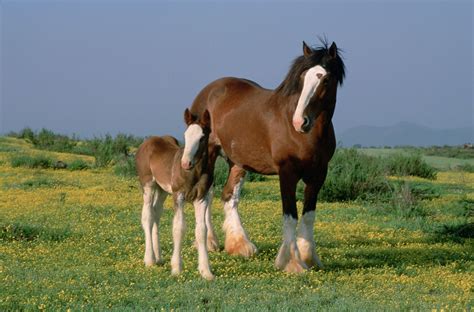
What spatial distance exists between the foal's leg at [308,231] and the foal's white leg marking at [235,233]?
1.17m

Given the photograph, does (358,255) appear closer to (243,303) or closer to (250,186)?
(243,303)

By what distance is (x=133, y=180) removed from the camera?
21766 mm

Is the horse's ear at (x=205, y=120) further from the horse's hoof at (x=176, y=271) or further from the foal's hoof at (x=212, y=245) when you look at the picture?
the foal's hoof at (x=212, y=245)

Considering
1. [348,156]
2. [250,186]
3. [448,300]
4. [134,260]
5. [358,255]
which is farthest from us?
[348,156]

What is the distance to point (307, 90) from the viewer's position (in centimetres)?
941

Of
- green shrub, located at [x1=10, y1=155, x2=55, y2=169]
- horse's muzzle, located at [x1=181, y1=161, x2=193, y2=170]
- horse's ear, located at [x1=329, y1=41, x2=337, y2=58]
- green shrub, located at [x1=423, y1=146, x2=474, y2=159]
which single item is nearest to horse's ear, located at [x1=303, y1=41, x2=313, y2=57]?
horse's ear, located at [x1=329, y1=41, x2=337, y2=58]

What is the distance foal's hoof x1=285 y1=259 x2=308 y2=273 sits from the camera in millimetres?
9836

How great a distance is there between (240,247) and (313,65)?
10.0ft

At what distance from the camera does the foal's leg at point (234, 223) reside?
37.0 ft

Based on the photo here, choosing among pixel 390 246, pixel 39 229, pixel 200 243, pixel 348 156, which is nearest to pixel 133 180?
pixel 348 156

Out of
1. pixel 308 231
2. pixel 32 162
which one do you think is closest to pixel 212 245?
pixel 308 231

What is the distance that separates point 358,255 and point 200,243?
3091 mm

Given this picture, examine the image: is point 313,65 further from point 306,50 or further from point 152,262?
point 152,262

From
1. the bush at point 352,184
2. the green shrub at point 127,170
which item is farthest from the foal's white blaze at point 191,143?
the green shrub at point 127,170
